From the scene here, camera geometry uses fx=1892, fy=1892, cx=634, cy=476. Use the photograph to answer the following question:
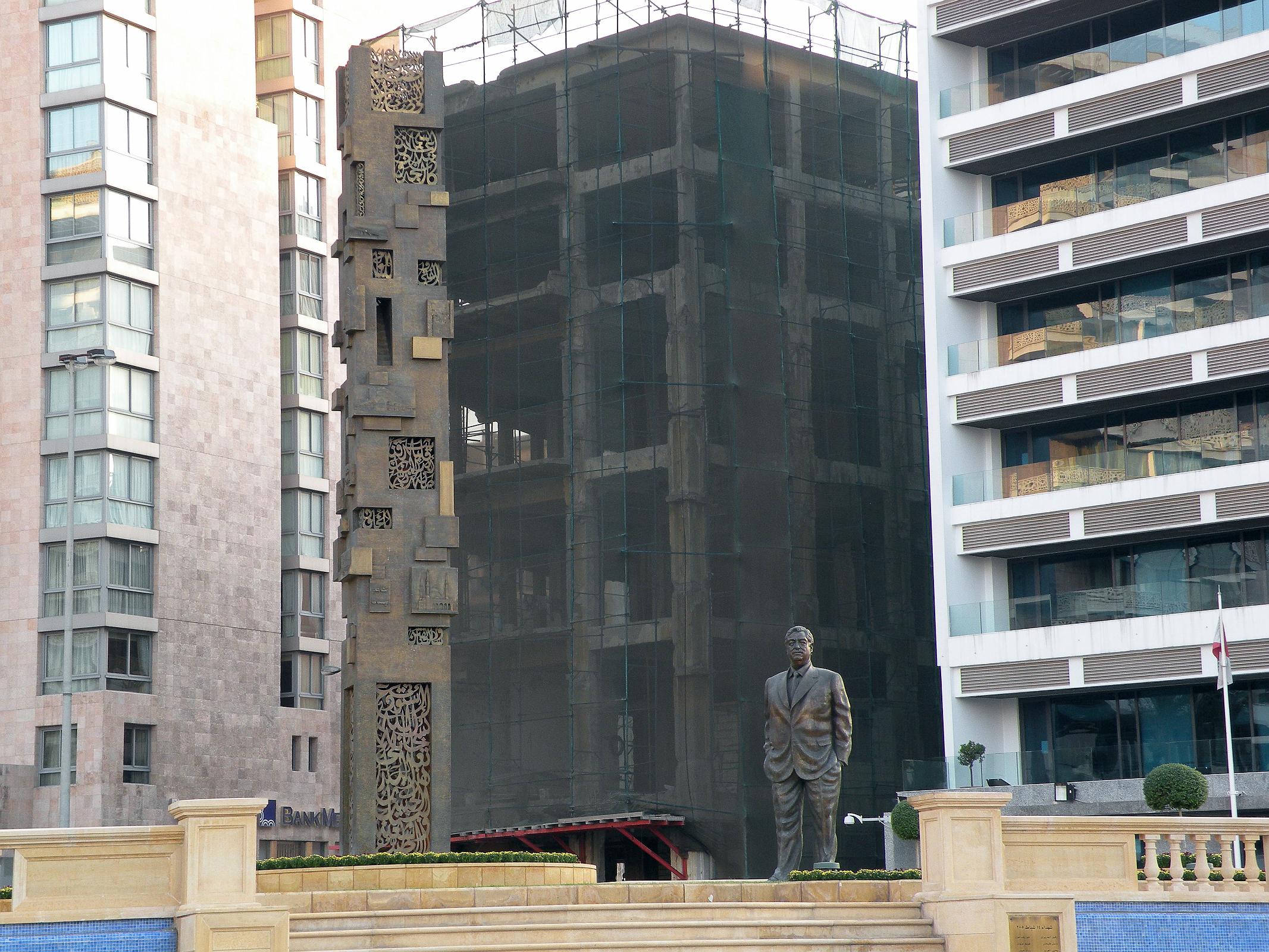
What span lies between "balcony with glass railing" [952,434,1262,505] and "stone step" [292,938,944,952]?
25.4m

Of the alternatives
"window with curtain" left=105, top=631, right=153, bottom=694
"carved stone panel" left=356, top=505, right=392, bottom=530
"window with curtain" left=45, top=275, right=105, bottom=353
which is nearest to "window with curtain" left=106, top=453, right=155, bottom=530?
"window with curtain" left=105, top=631, right=153, bottom=694

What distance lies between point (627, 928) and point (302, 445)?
44563mm

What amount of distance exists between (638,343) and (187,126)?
65.5ft

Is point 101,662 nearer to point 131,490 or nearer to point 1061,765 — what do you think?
point 131,490

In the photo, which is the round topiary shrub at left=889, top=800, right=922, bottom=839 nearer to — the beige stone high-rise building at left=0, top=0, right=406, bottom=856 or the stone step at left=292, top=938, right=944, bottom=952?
the stone step at left=292, top=938, right=944, bottom=952

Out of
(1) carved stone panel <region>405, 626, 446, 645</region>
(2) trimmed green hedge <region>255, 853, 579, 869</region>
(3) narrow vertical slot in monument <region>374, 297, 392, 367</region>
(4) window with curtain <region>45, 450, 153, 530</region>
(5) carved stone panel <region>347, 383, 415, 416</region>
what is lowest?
(2) trimmed green hedge <region>255, 853, 579, 869</region>

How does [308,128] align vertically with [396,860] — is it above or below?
above

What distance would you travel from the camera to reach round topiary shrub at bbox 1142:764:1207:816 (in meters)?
32.6

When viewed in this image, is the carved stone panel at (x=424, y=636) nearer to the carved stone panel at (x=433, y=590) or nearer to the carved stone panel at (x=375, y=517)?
the carved stone panel at (x=433, y=590)

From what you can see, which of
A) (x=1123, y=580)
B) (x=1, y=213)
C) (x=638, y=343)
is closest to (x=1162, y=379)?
(x=1123, y=580)

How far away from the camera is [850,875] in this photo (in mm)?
20547

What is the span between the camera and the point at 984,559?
4494 centimetres

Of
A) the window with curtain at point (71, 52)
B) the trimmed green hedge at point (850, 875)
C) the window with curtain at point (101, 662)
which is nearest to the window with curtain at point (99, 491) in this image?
the window with curtain at point (101, 662)

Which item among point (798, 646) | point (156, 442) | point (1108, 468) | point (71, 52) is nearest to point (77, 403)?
point (156, 442)
